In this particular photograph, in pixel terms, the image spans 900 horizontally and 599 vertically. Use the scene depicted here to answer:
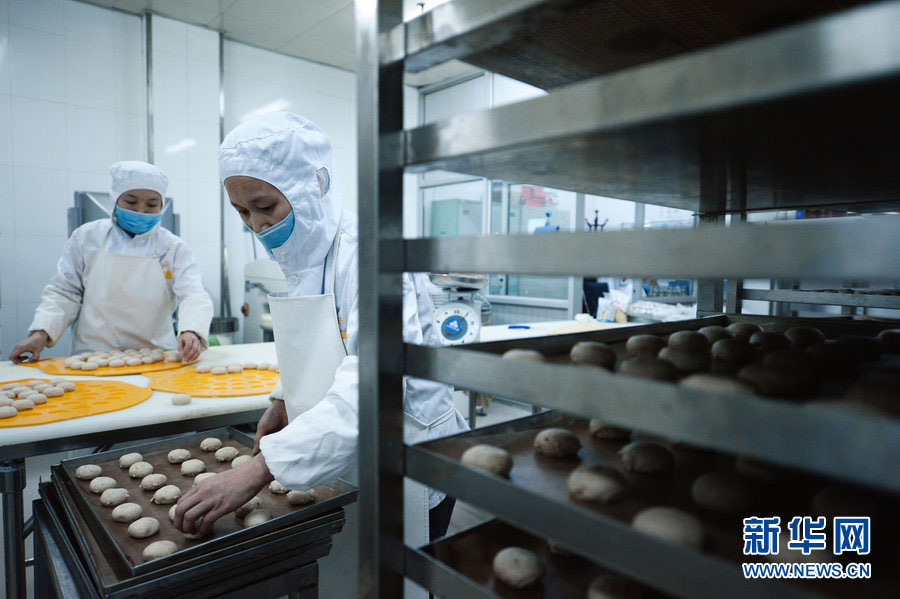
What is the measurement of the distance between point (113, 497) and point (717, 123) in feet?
4.60

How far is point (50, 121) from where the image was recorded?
3.81 metres

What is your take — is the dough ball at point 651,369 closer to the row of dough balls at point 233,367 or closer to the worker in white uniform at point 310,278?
the worker in white uniform at point 310,278

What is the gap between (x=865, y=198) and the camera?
109 cm

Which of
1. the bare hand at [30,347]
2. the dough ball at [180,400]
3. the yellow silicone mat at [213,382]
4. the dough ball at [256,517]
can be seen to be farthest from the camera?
the bare hand at [30,347]

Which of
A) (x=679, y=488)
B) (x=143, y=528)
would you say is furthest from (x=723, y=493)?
(x=143, y=528)

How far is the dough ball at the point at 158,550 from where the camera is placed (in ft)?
3.06

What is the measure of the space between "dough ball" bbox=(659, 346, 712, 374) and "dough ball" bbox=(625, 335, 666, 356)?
9 cm

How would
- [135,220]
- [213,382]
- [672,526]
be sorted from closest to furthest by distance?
1. [672,526]
2. [213,382]
3. [135,220]

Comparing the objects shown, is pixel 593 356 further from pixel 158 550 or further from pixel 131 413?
pixel 131 413

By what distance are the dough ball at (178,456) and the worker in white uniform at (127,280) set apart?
98 centimetres

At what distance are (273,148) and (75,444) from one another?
1.00m

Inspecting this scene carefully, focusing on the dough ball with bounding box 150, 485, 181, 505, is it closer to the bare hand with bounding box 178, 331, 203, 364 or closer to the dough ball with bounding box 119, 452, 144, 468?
the dough ball with bounding box 119, 452, 144, 468

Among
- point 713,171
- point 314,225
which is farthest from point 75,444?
point 713,171

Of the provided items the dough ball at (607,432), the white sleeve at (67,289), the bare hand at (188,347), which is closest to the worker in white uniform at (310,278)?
the dough ball at (607,432)
